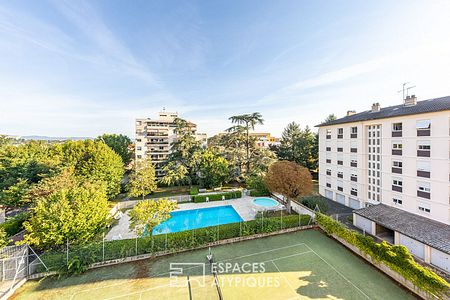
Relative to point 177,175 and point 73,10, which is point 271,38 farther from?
point 177,175

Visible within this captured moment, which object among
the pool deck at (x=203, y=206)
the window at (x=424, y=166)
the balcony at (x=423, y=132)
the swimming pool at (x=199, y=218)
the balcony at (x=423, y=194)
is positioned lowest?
the swimming pool at (x=199, y=218)

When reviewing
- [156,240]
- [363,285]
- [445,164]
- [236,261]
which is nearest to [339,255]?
[363,285]

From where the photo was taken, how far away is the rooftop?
1224 cm

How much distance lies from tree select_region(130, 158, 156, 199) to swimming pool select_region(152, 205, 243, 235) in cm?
670

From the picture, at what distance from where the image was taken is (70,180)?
763 inches

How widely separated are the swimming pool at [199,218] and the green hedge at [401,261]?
10.8m

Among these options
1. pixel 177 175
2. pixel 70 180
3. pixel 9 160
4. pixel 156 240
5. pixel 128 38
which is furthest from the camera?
pixel 177 175

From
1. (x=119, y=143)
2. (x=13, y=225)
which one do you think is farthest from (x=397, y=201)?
(x=119, y=143)

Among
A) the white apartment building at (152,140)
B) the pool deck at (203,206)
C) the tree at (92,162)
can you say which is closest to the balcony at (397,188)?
the pool deck at (203,206)

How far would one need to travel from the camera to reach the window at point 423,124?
49.0 feet

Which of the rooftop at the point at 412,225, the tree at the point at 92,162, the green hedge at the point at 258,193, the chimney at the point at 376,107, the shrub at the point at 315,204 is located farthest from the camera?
the green hedge at the point at 258,193

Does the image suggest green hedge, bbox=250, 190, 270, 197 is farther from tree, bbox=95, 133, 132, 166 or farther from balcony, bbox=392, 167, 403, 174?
tree, bbox=95, 133, 132, 166

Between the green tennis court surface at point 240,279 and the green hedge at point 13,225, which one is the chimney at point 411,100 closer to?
the green tennis court surface at point 240,279

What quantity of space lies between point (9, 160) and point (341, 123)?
137 feet
